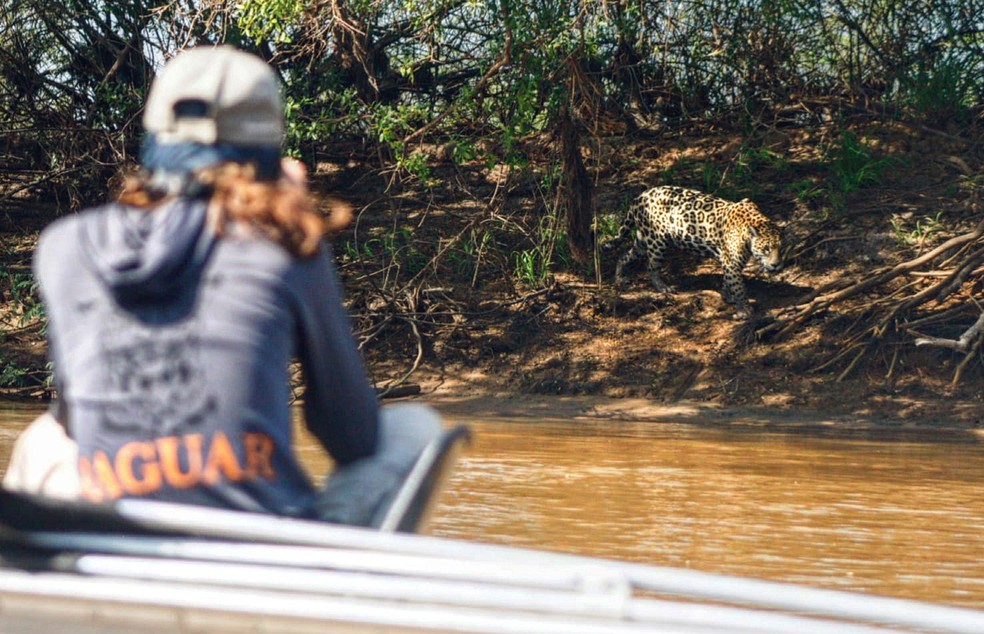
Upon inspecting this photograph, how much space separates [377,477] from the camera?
6.98 ft

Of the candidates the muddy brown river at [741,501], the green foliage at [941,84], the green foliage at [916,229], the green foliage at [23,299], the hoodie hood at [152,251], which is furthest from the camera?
the green foliage at [23,299]

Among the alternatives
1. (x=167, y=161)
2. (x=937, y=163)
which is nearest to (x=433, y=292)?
(x=937, y=163)

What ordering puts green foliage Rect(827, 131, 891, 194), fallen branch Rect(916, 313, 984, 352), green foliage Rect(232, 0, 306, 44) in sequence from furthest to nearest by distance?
green foliage Rect(827, 131, 891, 194) → fallen branch Rect(916, 313, 984, 352) → green foliage Rect(232, 0, 306, 44)

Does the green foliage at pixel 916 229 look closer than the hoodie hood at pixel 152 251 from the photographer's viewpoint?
No

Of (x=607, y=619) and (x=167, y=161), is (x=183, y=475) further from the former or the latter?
(x=607, y=619)

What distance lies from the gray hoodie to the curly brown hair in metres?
0.02

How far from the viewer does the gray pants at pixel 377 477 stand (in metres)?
2.09

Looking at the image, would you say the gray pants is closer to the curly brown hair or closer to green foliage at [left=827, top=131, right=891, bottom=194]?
the curly brown hair

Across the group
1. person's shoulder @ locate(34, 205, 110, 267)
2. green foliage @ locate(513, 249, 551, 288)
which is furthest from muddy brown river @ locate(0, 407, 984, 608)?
person's shoulder @ locate(34, 205, 110, 267)

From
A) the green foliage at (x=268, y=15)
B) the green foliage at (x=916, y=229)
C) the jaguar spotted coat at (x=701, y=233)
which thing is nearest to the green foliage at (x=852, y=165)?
the green foliage at (x=916, y=229)

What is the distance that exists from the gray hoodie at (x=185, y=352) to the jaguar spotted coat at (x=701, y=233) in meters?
8.76

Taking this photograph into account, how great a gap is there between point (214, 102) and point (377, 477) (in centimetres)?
60

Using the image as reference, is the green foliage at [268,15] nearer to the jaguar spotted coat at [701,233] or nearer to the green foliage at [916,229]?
the jaguar spotted coat at [701,233]

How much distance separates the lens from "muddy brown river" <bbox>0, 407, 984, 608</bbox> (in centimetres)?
485
